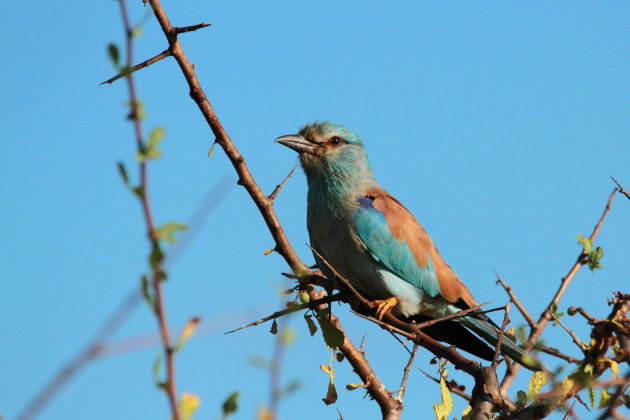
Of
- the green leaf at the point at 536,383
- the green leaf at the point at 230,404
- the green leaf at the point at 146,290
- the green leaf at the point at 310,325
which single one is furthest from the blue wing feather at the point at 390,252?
the green leaf at the point at 146,290

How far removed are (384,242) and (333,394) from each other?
1.73m

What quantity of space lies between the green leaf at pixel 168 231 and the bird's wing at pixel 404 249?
14.0ft

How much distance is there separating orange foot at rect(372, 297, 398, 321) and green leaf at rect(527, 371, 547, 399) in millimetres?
1546

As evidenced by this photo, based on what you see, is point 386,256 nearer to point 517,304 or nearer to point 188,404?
point 517,304

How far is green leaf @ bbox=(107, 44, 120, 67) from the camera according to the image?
1490mm

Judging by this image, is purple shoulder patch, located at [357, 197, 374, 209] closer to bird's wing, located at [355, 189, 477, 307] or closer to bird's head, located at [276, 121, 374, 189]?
Answer: bird's wing, located at [355, 189, 477, 307]

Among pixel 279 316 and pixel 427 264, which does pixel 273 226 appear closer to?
pixel 279 316

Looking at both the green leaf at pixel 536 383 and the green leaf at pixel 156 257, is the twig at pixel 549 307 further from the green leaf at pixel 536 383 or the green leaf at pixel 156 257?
the green leaf at pixel 156 257

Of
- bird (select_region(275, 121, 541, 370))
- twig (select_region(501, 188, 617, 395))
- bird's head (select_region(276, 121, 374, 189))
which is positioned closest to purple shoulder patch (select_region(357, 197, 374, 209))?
bird (select_region(275, 121, 541, 370))

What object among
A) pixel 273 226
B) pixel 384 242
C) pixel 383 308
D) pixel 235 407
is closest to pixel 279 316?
pixel 273 226

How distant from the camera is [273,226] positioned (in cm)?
463

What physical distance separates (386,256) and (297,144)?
1.40 m

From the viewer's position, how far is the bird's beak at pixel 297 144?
255 inches

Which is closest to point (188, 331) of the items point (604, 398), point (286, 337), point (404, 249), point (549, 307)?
point (286, 337)
